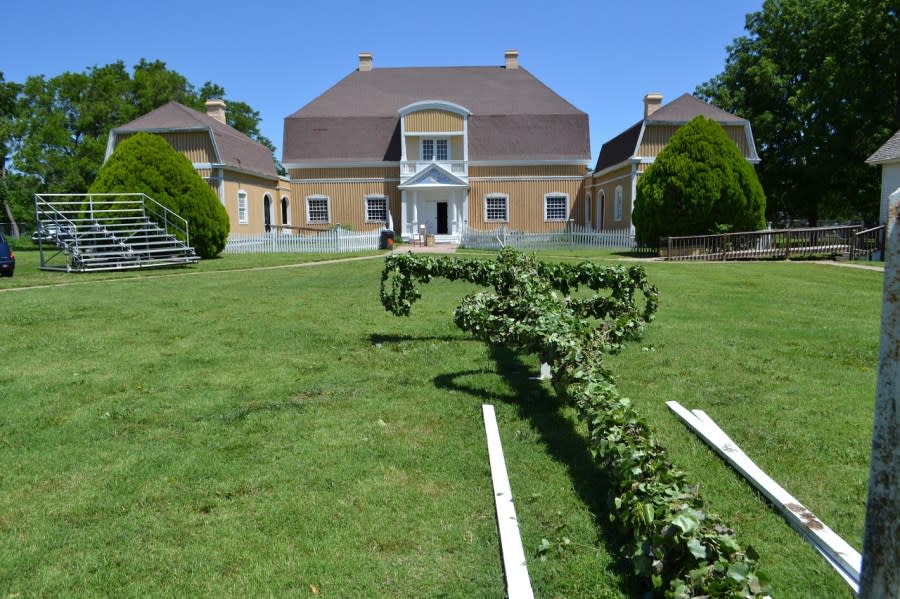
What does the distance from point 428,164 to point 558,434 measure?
3168 centimetres

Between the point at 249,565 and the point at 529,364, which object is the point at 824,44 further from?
the point at 249,565

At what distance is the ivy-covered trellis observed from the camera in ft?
8.62

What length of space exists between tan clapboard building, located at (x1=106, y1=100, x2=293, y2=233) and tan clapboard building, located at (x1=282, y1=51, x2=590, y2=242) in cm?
280

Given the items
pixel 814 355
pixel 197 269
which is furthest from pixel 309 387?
pixel 197 269

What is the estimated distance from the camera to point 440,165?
3569cm

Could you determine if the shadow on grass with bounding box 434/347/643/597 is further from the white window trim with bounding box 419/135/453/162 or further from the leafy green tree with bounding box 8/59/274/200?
the leafy green tree with bounding box 8/59/274/200

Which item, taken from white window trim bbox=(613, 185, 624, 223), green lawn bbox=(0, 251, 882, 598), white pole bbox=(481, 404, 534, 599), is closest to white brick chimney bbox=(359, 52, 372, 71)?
white window trim bbox=(613, 185, 624, 223)

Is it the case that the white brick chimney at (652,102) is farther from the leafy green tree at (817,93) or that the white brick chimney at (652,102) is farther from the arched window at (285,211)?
the arched window at (285,211)

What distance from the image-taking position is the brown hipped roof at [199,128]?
30125 millimetres

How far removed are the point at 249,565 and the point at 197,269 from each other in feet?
59.2

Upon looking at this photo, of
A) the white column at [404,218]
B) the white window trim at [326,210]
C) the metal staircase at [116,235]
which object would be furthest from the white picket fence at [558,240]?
the metal staircase at [116,235]

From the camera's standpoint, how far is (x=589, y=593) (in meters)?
2.97

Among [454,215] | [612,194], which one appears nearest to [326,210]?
[454,215]

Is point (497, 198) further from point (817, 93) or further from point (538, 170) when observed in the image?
point (817, 93)
